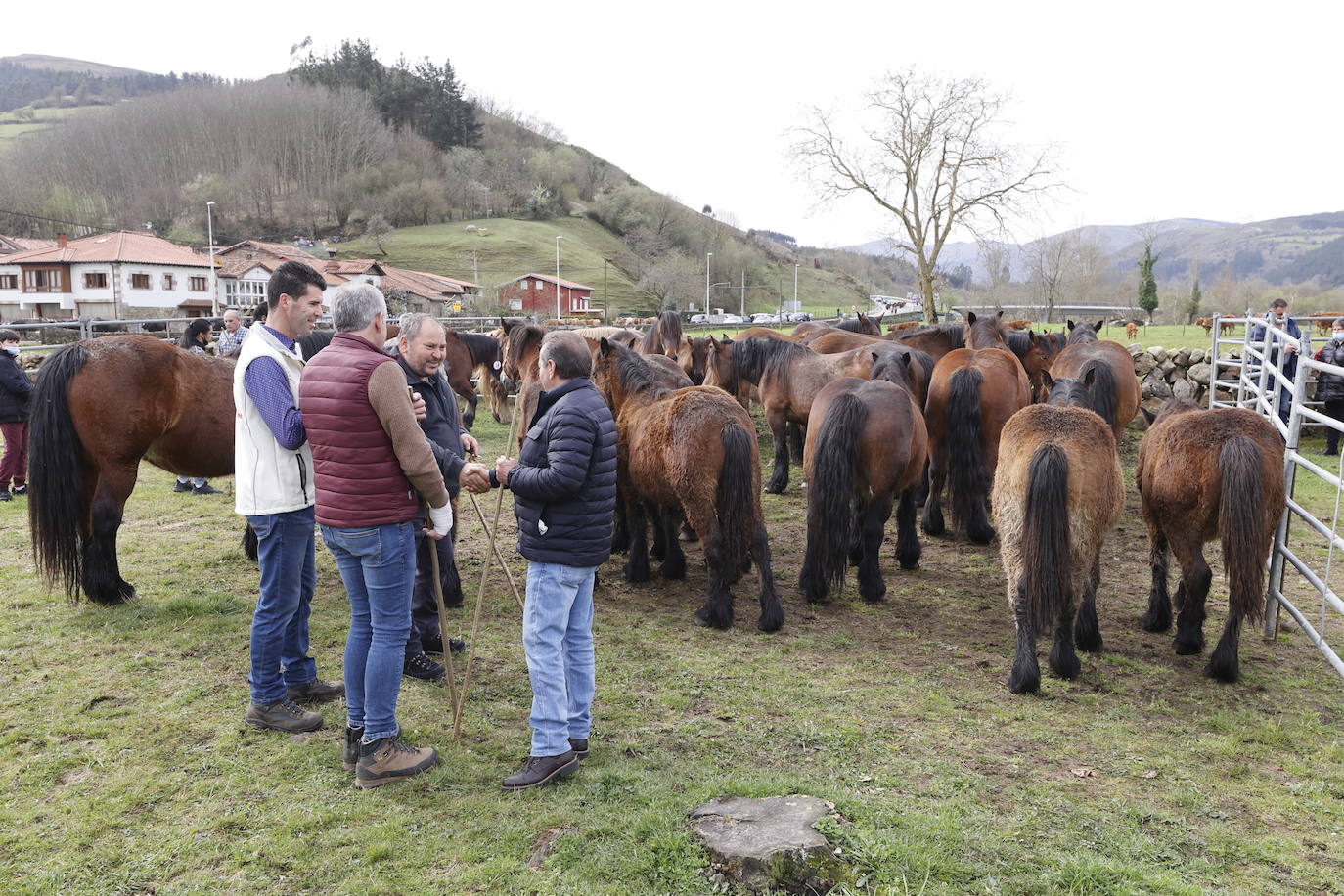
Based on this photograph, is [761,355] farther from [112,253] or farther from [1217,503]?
[112,253]

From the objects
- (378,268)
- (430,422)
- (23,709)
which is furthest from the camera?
(378,268)

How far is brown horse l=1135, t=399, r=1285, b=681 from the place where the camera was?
4598 mm

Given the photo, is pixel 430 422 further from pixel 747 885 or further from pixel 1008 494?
pixel 1008 494

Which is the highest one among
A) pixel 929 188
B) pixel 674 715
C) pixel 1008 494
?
pixel 929 188

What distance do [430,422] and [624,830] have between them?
255cm

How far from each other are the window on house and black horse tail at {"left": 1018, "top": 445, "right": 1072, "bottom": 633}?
6571 cm

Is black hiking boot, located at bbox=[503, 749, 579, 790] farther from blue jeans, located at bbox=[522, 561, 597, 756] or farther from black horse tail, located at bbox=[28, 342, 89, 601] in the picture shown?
black horse tail, located at bbox=[28, 342, 89, 601]

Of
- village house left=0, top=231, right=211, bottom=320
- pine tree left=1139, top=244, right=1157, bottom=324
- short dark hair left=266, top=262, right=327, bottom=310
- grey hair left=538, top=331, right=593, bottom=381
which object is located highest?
village house left=0, top=231, right=211, bottom=320

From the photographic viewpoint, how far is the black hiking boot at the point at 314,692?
4.35 metres

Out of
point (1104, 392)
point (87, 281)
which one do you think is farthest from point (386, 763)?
point (87, 281)

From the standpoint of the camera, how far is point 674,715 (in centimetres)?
425

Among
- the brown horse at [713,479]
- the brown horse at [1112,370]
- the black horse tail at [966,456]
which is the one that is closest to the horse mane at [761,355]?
the black horse tail at [966,456]

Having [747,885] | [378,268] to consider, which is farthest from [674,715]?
[378,268]

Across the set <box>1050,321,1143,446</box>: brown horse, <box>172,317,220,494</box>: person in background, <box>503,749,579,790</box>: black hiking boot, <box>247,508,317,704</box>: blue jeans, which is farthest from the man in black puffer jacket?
<box>172,317,220,494</box>: person in background
